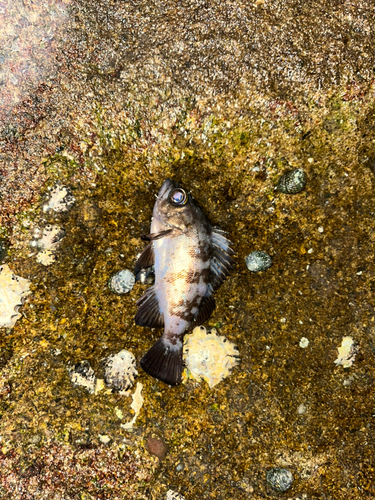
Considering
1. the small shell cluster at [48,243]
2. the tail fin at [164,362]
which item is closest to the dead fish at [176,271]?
the tail fin at [164,362]

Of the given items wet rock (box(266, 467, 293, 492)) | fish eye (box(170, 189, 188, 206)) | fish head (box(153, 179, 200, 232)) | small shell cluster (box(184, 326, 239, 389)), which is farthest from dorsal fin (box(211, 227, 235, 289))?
wet rock (box(266, 467, 293, 492))

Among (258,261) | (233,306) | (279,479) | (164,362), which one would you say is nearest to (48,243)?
(164,362)

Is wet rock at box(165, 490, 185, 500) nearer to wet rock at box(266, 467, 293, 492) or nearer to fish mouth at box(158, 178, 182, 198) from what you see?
wet rock at box(266, 467, 293, 492)

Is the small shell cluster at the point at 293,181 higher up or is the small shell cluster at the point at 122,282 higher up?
the small shell cluster at the point at 293,181

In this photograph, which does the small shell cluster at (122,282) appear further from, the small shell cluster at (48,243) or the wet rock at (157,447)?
the wet rock at (157,447)

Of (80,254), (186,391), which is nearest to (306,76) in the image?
(80,254)

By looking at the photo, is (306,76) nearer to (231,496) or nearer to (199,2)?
(199,2)

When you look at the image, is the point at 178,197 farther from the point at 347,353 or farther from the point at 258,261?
the point at 347,353
